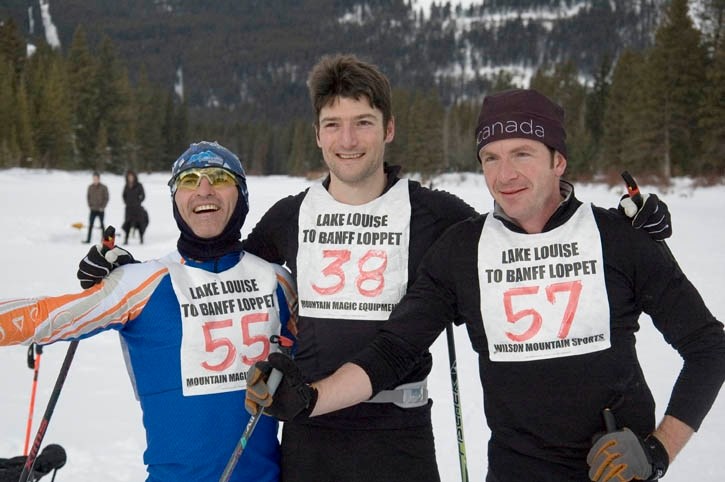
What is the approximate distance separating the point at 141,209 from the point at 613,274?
48.2 feet

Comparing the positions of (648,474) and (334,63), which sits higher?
(334,63)

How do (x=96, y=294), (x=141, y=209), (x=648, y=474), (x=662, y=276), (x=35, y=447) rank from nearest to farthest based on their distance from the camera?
(x=648, y=474) < (x=662, y=276) < (x=96, y=294) < (x=35, y=447) < (x=141, y=209)

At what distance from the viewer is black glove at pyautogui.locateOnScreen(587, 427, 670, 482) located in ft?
6.34

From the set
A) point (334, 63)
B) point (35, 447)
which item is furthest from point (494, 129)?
point (35, 447)

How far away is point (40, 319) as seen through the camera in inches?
89.7

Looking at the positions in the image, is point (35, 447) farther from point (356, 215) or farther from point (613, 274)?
point (613, 274)

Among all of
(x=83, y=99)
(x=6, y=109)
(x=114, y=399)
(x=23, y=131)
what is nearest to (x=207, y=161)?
(x=114, y=399)

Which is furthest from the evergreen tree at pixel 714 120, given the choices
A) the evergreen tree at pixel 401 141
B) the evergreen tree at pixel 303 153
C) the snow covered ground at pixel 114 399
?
the evergreen tree at pixel 303 153

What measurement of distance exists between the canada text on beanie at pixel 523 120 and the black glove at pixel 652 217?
358 mm

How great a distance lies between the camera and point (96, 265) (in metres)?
2.50

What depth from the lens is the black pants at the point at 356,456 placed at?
2.53 meters

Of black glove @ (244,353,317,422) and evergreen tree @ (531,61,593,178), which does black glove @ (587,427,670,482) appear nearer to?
black glove @ (244,353,317,422)

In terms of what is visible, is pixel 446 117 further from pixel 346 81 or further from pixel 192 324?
pixel 192 324

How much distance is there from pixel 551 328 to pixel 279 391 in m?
0.99
